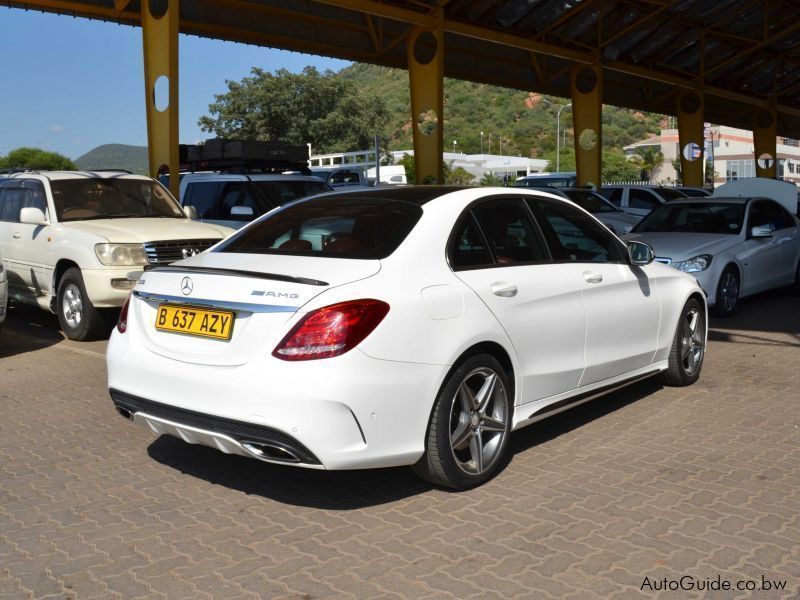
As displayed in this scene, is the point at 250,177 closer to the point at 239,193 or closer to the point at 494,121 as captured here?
the point at 239,193

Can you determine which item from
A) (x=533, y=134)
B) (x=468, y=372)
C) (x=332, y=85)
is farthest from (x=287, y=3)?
(x=533, y=134)

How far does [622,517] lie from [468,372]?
1.00m

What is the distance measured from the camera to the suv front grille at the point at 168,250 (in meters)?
9.07

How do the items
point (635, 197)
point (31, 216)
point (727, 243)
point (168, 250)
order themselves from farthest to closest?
point (635, 197)
point (727, 243)
point (31, 216)
point (168, 250)

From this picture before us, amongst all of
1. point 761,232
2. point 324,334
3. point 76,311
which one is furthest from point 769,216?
point 324,334

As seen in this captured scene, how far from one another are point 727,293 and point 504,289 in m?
7.01

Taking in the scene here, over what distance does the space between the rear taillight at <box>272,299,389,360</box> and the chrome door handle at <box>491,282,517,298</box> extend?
0.97 meters

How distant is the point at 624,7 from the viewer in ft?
88.5

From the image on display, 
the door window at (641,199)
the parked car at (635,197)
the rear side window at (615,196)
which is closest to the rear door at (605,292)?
A: the parked car at (635,197)

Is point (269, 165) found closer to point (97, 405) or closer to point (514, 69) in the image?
point (97, 405)

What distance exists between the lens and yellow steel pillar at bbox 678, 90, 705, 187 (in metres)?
35.9

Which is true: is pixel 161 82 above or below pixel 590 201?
above

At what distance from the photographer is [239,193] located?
39.7 ft

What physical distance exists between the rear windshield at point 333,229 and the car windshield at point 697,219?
25.4 feet
